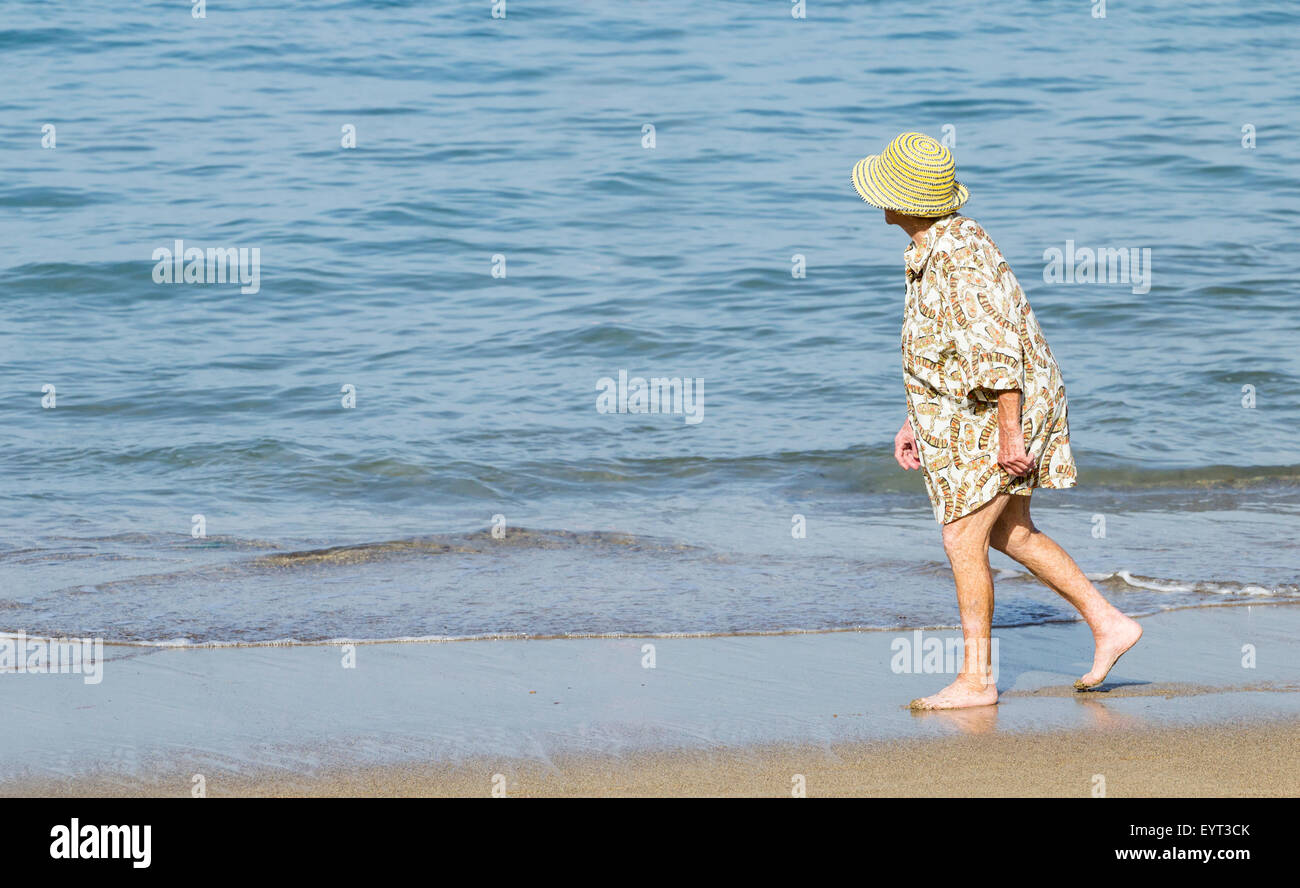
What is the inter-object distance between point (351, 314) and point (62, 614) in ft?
19.5

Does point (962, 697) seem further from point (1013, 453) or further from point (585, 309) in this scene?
point (585, 309)

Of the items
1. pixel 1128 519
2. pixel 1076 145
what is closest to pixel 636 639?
→ pixel 1128 519

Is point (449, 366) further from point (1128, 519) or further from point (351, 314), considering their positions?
point (1128, 519)

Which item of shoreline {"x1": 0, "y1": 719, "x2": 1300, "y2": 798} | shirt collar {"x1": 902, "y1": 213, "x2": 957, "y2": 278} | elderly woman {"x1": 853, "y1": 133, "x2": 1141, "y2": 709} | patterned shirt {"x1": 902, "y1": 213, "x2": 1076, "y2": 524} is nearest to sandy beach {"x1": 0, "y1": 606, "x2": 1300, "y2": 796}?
shoreline {"x1": 0, "y1": 719, "x2": 1300, "y2": 798}

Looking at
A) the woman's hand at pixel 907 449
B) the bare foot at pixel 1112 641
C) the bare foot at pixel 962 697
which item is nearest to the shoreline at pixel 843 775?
the bare foot at pixel 962 697

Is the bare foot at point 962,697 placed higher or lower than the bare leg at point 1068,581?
lower

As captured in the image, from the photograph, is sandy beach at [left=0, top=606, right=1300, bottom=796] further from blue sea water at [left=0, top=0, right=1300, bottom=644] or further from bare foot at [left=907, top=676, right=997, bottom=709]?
blue sea water at [left=0, top=0, right=1300, bottom=644]

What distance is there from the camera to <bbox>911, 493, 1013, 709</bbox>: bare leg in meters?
4.21

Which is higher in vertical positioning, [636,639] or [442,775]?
[636,639]

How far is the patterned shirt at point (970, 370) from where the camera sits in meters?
3.95

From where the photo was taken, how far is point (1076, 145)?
15.9 metres

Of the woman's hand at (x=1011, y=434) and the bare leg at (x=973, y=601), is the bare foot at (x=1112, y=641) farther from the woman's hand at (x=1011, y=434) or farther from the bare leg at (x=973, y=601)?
the woman's hand at (x=1011, y=434)

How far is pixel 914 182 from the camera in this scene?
3.97 meters

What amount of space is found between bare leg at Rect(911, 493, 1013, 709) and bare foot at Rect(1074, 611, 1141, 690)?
0.35 meters
